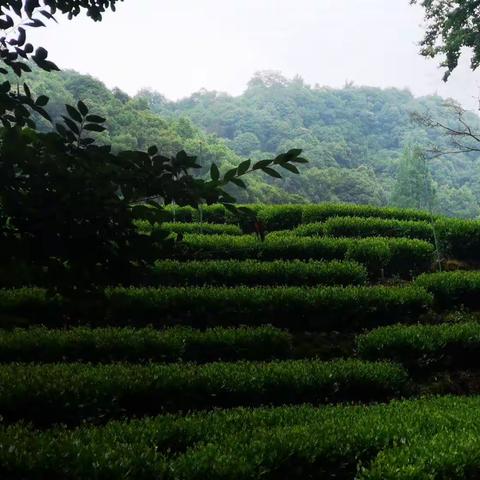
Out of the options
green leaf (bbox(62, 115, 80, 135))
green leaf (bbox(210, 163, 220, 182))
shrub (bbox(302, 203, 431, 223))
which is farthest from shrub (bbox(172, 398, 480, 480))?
shrub (bbox(302, 203, 431, 223))

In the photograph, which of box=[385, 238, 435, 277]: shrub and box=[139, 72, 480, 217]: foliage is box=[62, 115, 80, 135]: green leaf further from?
box=[139, 72, 480, 217]: foliage

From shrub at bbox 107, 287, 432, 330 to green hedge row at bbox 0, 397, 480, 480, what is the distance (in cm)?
488

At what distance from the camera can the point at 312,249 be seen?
1620cm

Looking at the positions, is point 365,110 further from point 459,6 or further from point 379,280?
point 379,280

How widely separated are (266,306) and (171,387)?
4.54m

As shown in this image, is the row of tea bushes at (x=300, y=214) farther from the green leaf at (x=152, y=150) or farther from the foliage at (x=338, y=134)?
the foliage at (x=338, y=134)

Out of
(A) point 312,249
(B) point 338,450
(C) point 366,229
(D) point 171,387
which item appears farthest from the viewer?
(C) point 366,229

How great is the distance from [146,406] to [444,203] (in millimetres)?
91059

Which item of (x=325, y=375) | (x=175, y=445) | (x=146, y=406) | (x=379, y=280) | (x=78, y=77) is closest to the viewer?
(x=175, y=445)

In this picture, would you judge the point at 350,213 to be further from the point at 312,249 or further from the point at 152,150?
the point at 152,150

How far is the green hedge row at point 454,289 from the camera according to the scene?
13.8m

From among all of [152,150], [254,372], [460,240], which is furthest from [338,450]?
[460,240]

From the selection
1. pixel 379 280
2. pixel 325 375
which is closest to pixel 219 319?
pixel 325 375

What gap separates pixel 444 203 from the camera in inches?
3588
